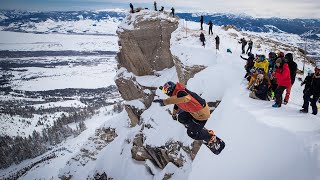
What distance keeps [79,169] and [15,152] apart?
87241mm

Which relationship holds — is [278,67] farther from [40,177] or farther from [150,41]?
[40,177]

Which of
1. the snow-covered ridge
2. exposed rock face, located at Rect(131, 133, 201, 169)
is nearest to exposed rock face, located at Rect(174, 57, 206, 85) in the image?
exposed rock face, located at Rect(131, 133, 201, 169)

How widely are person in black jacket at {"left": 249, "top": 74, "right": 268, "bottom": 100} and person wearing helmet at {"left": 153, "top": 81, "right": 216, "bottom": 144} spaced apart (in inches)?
254

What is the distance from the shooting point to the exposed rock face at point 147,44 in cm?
3528

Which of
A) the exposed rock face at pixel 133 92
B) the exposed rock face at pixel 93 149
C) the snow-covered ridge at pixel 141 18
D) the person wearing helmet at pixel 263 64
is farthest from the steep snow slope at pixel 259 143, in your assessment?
the exposed rock face at pixel 93 149

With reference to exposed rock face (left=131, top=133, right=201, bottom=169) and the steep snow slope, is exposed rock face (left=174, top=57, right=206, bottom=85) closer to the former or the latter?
exposed rock face (left=131, top=133, right=201, bottom=169)

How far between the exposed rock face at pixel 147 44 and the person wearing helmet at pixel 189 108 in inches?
1111

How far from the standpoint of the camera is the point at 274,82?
14.4 metres

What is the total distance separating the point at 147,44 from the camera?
36250 mm

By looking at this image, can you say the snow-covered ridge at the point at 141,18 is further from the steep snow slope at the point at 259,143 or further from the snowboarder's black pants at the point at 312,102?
the snowboarder's black pants at the point at 312,102

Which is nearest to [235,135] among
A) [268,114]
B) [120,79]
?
[268,114]

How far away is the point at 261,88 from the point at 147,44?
24.4m

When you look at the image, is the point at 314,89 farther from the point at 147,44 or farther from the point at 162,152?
the point at 147,44

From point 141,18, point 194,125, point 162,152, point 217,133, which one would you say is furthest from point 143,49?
point 194,125
